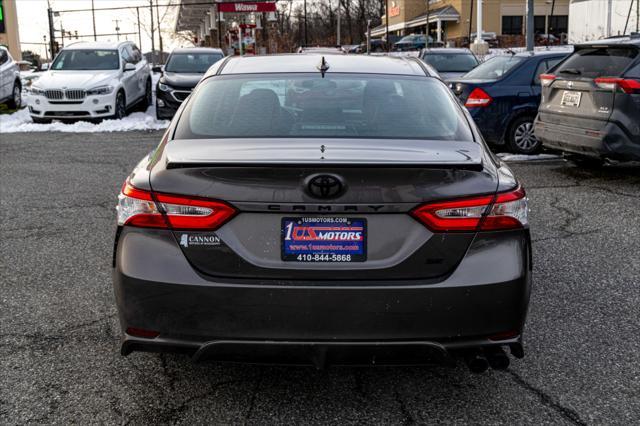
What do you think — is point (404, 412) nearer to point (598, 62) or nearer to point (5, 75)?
Answer: point (598, 62)

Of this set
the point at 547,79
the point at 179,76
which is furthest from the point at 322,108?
the point at 179,76

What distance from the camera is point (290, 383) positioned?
12.0ft

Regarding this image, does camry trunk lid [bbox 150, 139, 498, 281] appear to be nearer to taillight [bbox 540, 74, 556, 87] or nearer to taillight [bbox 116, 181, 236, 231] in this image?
taillight [bbox 116, 181, 236, 231]

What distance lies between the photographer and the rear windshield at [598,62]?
8516 mm

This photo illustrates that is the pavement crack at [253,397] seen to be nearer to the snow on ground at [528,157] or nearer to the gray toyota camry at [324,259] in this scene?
the gray toyota camry at [324,259]

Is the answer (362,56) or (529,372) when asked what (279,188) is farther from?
(362,56)

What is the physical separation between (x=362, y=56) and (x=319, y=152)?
1.78 m

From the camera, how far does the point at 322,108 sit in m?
3.87

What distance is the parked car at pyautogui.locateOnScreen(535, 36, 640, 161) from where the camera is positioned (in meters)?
8.31

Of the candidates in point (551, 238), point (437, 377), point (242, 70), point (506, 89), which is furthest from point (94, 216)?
point (506, 89)

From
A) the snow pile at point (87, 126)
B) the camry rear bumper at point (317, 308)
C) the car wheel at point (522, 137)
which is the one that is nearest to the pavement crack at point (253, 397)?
the camry rear bumper at point (317, 308)

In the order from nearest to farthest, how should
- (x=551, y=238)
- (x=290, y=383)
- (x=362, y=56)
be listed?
(x=290, y=383) < (x=362, y=56) < (x=551, y=238)

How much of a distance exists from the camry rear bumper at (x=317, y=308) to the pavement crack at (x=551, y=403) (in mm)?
541

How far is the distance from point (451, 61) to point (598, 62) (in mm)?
10075
